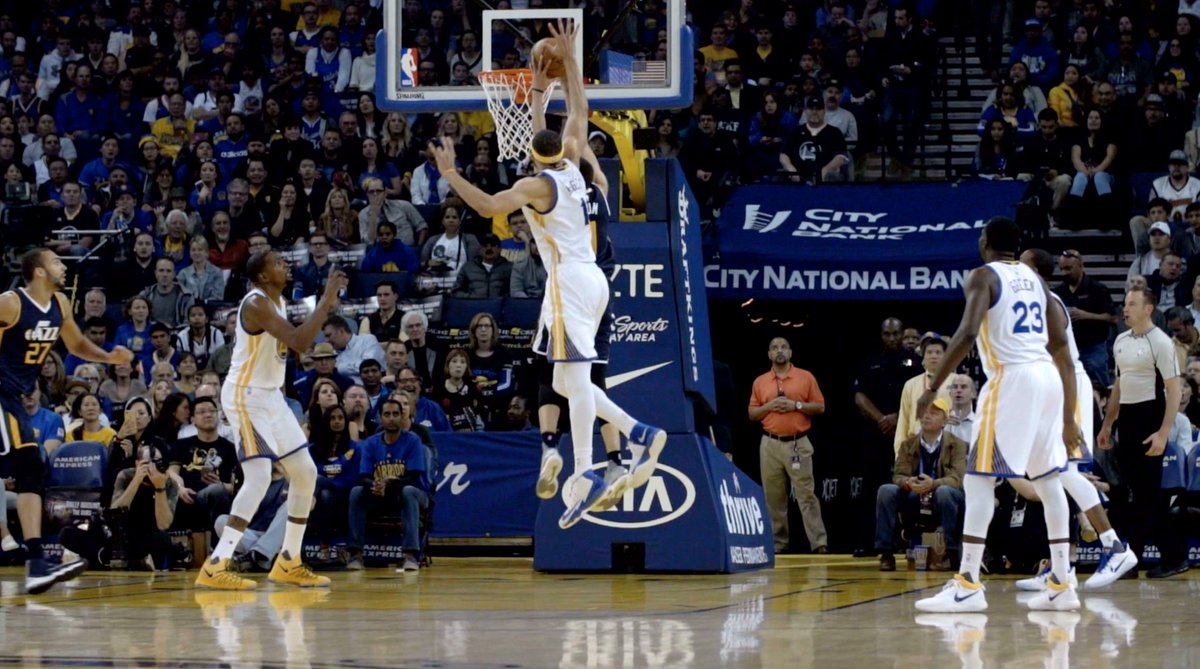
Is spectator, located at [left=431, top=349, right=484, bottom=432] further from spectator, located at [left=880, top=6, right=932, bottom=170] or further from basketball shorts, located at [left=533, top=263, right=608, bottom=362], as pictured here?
spectator, located at [left=880, top=6, right=932, bottom=170]

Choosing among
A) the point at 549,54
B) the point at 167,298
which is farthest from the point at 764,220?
the point at 549,54

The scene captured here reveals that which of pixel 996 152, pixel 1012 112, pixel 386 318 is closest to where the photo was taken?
pixel 386 318

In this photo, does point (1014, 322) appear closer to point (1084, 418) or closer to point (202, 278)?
point (1084, 418)

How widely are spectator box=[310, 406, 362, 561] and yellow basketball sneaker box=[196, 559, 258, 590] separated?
286 centimetres

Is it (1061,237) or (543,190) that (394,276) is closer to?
(1061,237)

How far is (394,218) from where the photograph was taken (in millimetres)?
19734

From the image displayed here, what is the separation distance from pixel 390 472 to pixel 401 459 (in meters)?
0.14

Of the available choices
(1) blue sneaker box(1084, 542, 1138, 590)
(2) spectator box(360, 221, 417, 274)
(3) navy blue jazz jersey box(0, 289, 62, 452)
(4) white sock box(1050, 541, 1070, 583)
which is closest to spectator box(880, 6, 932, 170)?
(2) spectator box(360, 221, 417, 274)

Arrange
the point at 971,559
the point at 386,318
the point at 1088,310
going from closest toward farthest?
the point at 971,559 < the point at 1088,310 < the point at 386,318

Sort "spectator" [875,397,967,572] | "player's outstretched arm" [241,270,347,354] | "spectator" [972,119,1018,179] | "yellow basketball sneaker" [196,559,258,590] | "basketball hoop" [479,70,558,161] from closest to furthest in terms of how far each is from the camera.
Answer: "player's outstretched arm" [241,270,347,354]
"yellow basketball sneaker" [196,559,258,590]
"basketball hoop" [479,70,558,161]
"spectator" [875,397,967,572]
"spectator" [972,119,1018,179]

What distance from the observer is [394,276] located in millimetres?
18828

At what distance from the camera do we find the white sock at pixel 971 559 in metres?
9.65

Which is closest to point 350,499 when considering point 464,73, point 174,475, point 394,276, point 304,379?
point 174,475

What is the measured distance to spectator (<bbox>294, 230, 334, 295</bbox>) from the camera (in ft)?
62.5
